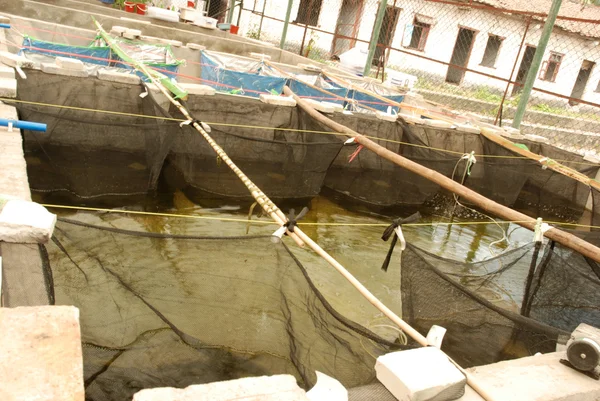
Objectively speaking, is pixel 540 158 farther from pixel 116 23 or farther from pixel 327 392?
pixel 116 23

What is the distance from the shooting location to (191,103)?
7.25 m

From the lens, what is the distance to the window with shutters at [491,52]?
18.8 metres

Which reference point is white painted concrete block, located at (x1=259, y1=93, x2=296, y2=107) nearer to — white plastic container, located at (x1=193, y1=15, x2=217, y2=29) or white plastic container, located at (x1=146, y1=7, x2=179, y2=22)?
white plastic container, located at (x1=146, y1=7, x2=179, y2=22)

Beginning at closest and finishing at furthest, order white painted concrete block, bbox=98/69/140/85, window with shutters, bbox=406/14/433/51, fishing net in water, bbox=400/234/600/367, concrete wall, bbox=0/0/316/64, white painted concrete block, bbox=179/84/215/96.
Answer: fishing net in water, bbox=400/234/600/367, white painted concrete block, bbox=98/69/140/85, white painted concrete block, bbox=179/84/215/96, concrete wall, bbox=0/0/316/64, window with shutters, bbox=406/14/433/51

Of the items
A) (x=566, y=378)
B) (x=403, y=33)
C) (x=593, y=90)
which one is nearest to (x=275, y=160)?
(x=566, y=378)

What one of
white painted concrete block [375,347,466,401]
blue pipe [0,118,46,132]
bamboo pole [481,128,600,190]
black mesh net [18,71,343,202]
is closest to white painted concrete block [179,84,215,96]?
black mesh net [18,71,343,202]

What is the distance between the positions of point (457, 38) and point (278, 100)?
1321cm

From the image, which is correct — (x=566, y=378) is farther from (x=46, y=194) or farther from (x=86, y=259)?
(x=46, y=194)

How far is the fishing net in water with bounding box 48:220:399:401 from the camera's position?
318cm

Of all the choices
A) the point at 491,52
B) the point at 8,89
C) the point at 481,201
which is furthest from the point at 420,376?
the point at 491,52

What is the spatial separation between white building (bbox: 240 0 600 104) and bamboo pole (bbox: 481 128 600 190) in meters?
9.96

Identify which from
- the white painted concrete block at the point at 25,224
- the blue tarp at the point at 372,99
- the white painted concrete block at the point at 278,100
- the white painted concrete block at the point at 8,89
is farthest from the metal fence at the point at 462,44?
the white painted concrete block at the point at 25,224

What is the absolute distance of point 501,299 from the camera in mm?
4535

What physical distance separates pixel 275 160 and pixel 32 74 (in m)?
3.03
